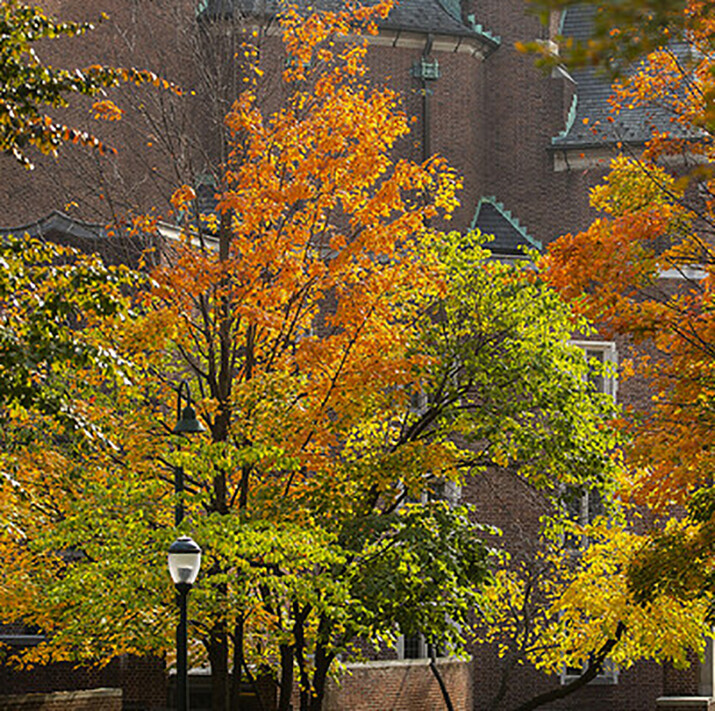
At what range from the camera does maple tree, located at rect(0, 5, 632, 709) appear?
55.2ft

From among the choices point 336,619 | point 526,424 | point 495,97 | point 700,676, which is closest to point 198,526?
point 336,619

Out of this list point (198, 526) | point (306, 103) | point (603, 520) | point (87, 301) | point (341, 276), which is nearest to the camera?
point (87, 301)

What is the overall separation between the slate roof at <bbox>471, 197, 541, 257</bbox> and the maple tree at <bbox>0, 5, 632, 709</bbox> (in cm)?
1667

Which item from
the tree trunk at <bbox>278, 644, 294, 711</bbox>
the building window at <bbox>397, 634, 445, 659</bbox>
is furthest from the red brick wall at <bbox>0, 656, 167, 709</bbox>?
the tree trunk at <bbox>278, 644, 294, 711</bbox>

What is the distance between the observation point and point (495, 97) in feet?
130

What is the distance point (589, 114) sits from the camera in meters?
39.2

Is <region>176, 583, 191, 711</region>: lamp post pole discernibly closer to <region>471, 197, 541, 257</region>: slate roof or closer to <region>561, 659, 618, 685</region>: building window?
<region>561, 659, 618, 685</region>: building window

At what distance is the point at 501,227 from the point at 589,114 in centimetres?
435

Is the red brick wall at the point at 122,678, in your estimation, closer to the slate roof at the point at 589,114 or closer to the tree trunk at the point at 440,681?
the tree trunk at the point at 440,681

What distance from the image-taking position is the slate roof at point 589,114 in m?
37.2

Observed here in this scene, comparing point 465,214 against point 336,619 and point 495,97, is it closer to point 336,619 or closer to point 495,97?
point 495,97

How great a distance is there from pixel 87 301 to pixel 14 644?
17.0 m

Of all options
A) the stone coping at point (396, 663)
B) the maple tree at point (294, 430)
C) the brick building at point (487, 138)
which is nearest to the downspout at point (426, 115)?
the brick building at point (487, 138)

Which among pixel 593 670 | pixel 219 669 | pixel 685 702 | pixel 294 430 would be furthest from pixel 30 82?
pixel 685 702
